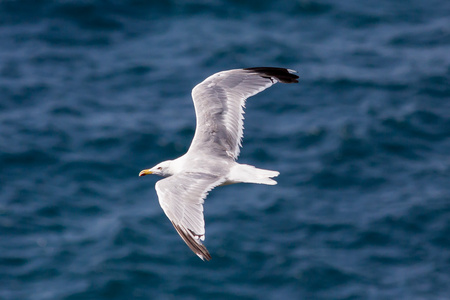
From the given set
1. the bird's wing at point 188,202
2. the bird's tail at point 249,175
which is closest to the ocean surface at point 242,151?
the bird's tail at point 249,175

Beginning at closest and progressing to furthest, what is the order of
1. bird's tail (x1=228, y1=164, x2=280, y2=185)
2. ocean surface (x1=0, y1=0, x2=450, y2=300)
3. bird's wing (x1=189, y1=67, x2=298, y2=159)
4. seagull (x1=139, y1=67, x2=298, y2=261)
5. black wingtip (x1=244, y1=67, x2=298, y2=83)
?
seagull (x1=139, y1=67, x2=298, y2=261), bird's tail (x1=228, y1=164, x2=280, y2=185), bird's wing (x1=189, y1=67, x2=298, y2=159), black wingtip (x1=244, y1=67, x2=298, y2=83), ocean surface (x1=0, y1=0, x2=450, y2=300)

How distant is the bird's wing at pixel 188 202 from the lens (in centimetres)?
1197

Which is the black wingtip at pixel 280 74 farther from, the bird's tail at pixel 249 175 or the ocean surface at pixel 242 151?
the ocean surface at pixel 242 151

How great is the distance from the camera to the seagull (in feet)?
40.5

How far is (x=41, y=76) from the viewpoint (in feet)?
105

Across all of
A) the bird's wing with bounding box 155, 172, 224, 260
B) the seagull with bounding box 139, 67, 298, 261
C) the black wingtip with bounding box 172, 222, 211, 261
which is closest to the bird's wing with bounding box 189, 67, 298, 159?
the seagull with bounding box 139, 67, 298, 261

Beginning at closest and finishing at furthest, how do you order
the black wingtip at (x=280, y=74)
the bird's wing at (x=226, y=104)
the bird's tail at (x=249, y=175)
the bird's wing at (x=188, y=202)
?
the bird's wing at (x=188, y=202), the bird's tail at (x=249, y=175), the bird's wing at (x=226, y=104), the black wingtip at (x=280, y=74)

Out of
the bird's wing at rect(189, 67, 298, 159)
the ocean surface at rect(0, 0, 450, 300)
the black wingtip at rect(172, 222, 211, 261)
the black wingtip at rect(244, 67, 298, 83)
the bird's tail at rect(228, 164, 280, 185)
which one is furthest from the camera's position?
the ocean surface at rect(0, 0, 450, 300)

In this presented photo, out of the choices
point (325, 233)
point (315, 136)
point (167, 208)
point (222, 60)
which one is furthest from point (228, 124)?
point (222, 60)

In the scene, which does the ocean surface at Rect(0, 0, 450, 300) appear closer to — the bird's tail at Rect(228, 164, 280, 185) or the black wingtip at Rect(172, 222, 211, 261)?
the bird's tail at Rect(228, 164, 280, 185)

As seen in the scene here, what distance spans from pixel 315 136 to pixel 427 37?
27.7 ft

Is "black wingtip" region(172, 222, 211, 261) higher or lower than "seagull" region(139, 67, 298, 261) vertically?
lower

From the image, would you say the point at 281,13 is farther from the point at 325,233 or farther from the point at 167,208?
the point at 167,208

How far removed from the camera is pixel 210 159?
14.1m
